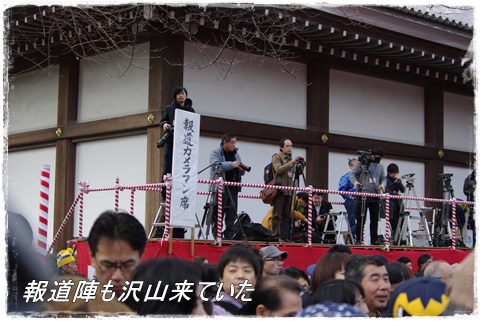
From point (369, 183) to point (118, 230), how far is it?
8.74 meters

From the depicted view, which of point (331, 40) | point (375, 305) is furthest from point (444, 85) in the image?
point (375, 305)

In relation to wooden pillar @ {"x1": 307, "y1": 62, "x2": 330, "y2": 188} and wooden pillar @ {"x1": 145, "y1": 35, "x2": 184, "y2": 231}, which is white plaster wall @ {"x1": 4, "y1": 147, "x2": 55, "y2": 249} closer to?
wooden pillar @ {"x1": 145, "y1": 35, "x2": 184, "y2": 231}

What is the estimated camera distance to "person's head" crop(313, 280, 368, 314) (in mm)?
3967


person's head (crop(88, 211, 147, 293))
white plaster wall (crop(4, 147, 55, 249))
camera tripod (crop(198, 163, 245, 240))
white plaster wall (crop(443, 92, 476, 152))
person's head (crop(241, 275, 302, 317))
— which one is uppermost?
white plaster wall (crop(443, 92, 476, 152))

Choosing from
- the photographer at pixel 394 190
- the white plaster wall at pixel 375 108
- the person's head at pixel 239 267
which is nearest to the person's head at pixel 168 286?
the person's head at pixel 239 267

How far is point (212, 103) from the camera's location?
13.0 meters

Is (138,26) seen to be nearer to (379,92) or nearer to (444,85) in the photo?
(379,92)

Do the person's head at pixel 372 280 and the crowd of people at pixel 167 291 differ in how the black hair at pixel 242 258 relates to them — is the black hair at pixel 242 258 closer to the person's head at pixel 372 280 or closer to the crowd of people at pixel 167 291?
the crowd of people at pixel 167 291

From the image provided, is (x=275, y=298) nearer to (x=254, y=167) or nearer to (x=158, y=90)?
(x=158, y=90)

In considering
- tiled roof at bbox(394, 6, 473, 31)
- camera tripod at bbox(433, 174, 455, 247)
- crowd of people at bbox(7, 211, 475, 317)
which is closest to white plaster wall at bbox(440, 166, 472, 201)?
tiled roof at bbox(394, 6, 473, 31)

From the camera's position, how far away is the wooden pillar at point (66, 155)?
45.6ft

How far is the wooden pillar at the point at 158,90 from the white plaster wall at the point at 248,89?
266mm

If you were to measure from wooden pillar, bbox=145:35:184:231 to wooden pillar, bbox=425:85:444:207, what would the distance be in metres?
6.04

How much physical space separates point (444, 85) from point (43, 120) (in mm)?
8263
